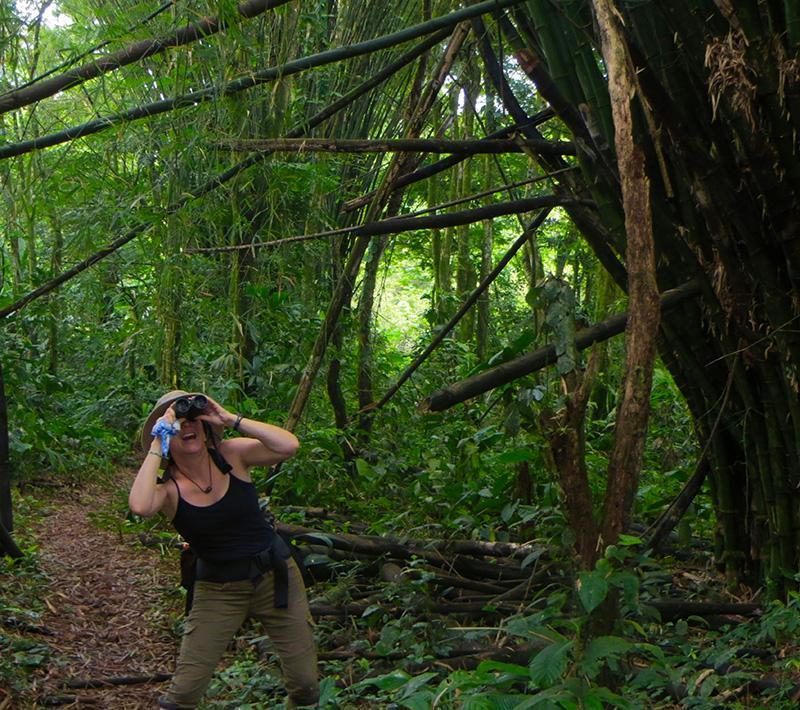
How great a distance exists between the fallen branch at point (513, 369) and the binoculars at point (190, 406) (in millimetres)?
730

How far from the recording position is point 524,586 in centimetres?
438

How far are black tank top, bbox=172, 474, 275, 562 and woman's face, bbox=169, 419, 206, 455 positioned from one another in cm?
14

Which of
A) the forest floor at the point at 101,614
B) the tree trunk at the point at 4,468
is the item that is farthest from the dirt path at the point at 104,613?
the tree trunk at the point at 4,468

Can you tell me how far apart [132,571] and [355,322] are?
241cm

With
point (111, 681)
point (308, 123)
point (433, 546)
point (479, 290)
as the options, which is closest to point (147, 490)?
point (111, 681)

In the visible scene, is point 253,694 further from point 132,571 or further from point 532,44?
point 532,44

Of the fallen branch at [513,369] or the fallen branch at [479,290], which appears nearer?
the fallen branch at [513,369]

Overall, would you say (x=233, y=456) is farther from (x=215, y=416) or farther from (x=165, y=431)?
(x=165, y=431)

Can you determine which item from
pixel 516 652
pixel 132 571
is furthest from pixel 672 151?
pixel 132 571

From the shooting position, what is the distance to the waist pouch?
3.37m

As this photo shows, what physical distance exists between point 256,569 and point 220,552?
0.44 ft

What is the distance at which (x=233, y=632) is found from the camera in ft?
11.3

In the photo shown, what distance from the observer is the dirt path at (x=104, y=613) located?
4.15 meters

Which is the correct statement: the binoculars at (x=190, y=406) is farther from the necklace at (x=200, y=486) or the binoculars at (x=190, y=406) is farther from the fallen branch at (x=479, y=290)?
the fallen branch at (x=479, y=290)
